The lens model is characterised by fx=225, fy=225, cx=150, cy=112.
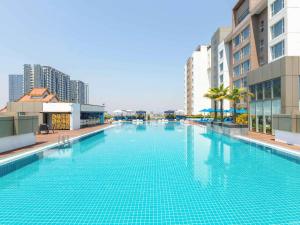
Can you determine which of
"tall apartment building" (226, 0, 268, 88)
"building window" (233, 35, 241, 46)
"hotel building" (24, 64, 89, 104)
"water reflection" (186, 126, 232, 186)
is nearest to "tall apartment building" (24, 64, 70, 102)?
"hotel building" (24, 64, 89, 104)

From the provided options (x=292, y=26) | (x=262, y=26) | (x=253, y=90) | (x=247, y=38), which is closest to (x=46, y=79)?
(x=247, y=38)

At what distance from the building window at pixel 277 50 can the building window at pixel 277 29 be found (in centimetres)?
126

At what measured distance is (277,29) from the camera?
2855cm

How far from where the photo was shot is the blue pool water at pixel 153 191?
21.3 feet

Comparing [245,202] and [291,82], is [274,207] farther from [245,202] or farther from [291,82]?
[291,82]

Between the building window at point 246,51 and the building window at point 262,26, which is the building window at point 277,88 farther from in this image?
the building window at point 246,51

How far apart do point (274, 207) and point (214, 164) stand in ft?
18.2

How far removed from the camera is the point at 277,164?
1223cm

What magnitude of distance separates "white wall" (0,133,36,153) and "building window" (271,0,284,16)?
101 ft

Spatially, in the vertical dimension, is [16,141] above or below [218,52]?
below

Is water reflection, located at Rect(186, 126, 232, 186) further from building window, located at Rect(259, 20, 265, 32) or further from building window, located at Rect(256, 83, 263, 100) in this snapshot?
building window, located at Rect(259, 20, 265, 32)

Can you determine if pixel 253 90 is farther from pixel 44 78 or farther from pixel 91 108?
pixel 44 78

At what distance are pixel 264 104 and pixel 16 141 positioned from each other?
23.9 meters

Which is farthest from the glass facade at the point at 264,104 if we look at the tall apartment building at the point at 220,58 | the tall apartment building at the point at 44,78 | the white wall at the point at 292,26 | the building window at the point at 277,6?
the tall apartment building at the point at 44,78
